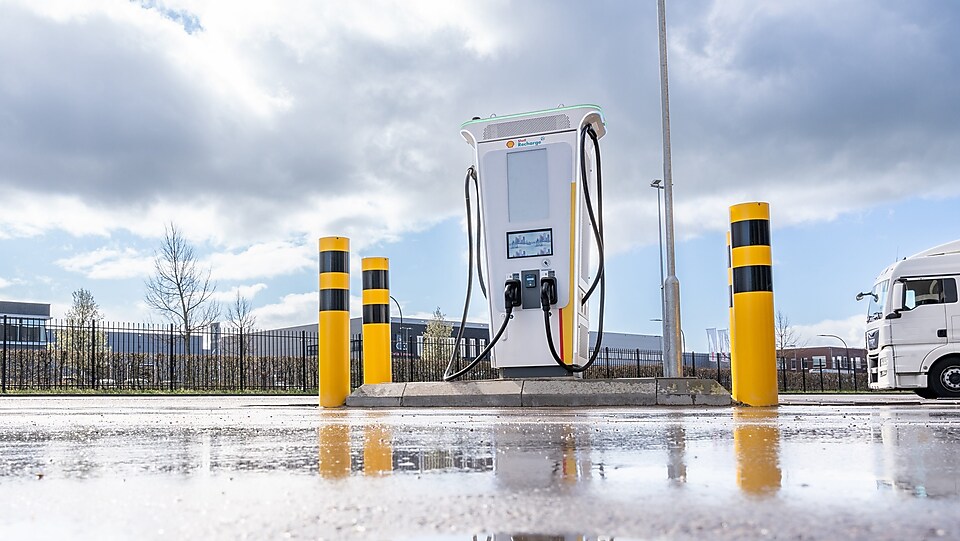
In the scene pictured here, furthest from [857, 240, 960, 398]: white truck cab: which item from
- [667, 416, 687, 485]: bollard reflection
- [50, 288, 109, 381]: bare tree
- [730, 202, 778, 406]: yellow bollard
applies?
[50, 288, 109, 381]: bare tree

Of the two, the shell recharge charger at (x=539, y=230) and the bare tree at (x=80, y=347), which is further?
the bare tree at (x=80, y=347)

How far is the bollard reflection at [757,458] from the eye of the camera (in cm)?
228

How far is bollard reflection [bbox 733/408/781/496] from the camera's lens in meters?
2.28

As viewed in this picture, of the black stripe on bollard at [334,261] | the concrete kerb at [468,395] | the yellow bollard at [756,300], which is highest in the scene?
the black stripe on bollard at [334,261]

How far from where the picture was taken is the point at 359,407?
10023 mm

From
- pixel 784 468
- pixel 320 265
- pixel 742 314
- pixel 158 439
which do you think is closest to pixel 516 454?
pixel 784 468

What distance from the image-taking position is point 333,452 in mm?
3535

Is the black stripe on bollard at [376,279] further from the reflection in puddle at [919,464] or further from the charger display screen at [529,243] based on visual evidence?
the reflection in puddle at [919,464]

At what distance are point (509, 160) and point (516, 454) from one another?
286 inches

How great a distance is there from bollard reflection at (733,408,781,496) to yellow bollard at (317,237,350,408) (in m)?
6.53

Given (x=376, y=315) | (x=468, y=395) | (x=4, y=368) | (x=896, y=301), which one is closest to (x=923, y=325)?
(x=896, y=301)

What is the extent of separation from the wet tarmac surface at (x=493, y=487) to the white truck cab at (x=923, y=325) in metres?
13.0

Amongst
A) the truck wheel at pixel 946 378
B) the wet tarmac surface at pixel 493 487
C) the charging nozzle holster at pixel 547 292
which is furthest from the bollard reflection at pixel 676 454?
the truck wheel at pixel 946 378

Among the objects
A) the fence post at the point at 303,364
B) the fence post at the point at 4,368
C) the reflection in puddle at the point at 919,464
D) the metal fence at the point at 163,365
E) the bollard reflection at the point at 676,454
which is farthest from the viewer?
the fence post at the point at 303,364
